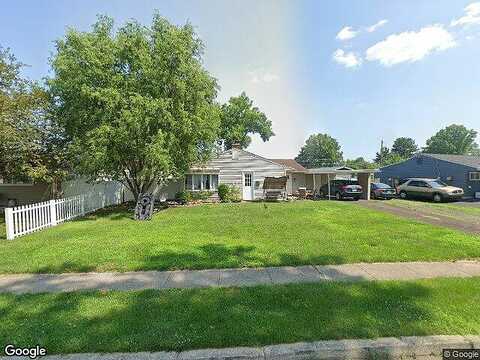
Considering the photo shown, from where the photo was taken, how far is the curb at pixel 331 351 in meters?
3.10

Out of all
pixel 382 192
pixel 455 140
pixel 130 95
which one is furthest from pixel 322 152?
pixel 130 95

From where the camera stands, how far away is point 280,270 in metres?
5.79

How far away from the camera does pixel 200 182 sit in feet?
73.7

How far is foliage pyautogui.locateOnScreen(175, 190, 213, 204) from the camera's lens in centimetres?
2042

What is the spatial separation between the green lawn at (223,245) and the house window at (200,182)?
11.3 m

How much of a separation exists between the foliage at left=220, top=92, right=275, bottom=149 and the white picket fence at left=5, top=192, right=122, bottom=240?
2763cm

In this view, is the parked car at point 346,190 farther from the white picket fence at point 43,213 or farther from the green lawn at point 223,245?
the white picket fence at point 43,213

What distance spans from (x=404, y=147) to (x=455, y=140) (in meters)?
16.4

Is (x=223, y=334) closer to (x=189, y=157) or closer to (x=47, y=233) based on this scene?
(x=47, y=233)

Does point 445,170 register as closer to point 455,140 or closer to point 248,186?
point 248,186

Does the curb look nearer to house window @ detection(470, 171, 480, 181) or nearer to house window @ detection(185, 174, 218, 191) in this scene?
house window @ detection(185, 174, 218, 191)

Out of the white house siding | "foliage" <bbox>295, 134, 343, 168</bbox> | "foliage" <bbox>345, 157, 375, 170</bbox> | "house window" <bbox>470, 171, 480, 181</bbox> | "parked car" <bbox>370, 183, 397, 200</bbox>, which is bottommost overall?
"parked car" <bbox>370, 183, 397, 200</bbox>

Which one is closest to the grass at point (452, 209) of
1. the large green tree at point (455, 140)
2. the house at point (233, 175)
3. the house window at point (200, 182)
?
the house at point (233, 175)

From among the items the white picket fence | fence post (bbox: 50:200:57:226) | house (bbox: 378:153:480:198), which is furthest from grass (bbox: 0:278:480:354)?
house (bbox: 378:153:480:198)
